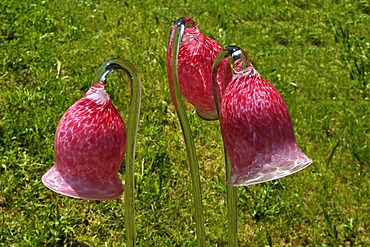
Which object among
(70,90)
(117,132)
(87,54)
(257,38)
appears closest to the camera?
(117,132)

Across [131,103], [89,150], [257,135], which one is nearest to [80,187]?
[89,150]

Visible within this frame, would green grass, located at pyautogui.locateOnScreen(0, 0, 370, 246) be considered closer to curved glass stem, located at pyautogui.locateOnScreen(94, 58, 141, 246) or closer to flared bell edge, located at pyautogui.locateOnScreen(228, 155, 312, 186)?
curved glass stem, located at pyautogui.locateOnScreen(94, 58, 141, 246)

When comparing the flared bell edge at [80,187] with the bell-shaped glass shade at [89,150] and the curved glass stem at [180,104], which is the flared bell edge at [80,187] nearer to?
the bell-shaped glass shade at [89,150]

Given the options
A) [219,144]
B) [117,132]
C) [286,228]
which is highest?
[117,132]

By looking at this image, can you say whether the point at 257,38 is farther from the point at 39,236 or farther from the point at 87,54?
the point at 39,236

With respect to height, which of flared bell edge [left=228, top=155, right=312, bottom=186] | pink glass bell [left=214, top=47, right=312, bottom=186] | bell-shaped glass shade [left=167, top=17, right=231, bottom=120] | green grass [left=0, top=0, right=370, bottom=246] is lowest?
green grass [left=0, top=0, right=370, bottom=246]

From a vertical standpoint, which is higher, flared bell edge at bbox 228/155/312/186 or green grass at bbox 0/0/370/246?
Result: flared bell edge at bbox 228/155/312/186

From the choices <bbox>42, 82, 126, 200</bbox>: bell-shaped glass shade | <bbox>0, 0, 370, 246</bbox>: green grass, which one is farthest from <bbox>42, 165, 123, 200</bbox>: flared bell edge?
<bbox>0, 0, 370, 246</bbox>: green grass

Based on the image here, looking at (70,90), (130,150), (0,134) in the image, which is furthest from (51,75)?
(130,150)
